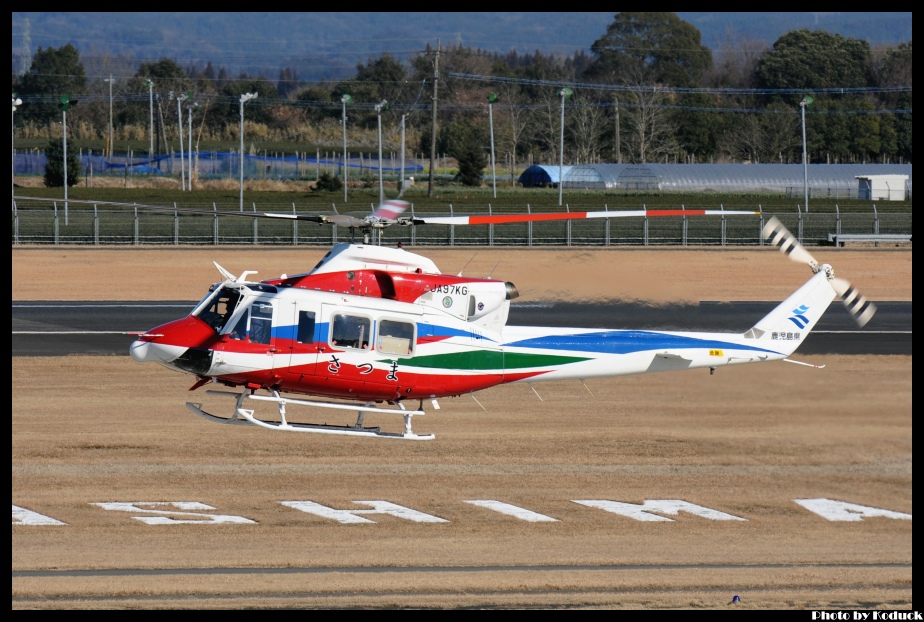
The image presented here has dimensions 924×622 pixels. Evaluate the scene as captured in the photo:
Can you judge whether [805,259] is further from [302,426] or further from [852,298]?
[302,426]

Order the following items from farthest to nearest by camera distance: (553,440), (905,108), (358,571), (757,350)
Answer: (905,108) → (553,440) → (757,350) → (358,571)

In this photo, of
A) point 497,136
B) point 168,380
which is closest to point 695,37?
point 497,136

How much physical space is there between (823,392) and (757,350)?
2.38 metres

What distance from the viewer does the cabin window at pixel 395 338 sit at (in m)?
22.4

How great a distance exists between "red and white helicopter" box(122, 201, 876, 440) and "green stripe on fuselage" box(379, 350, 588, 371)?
0.06 ft

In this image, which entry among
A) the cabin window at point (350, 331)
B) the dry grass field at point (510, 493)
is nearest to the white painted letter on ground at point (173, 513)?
the dry grass field at point (510, 493)

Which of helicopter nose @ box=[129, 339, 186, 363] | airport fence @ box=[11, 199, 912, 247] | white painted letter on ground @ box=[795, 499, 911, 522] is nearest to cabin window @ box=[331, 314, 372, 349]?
helicopter nose @ box=[129, 339, 186, 363]

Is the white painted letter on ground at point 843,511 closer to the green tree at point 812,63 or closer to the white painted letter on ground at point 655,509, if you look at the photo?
the white painted letter on ground at point 655,509

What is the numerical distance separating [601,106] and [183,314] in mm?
86688

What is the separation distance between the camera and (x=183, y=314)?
4372cm

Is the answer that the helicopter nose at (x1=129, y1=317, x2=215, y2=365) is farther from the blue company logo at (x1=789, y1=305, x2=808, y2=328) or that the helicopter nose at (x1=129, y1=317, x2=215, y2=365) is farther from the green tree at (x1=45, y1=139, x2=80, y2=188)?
the green tree at (x1=45, y1=139, x2=80, y2=188)

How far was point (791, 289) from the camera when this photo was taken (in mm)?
49625

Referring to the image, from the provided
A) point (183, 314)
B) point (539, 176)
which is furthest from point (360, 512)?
point (539, 176)

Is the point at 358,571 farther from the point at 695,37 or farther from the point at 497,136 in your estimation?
the point at 695,37
